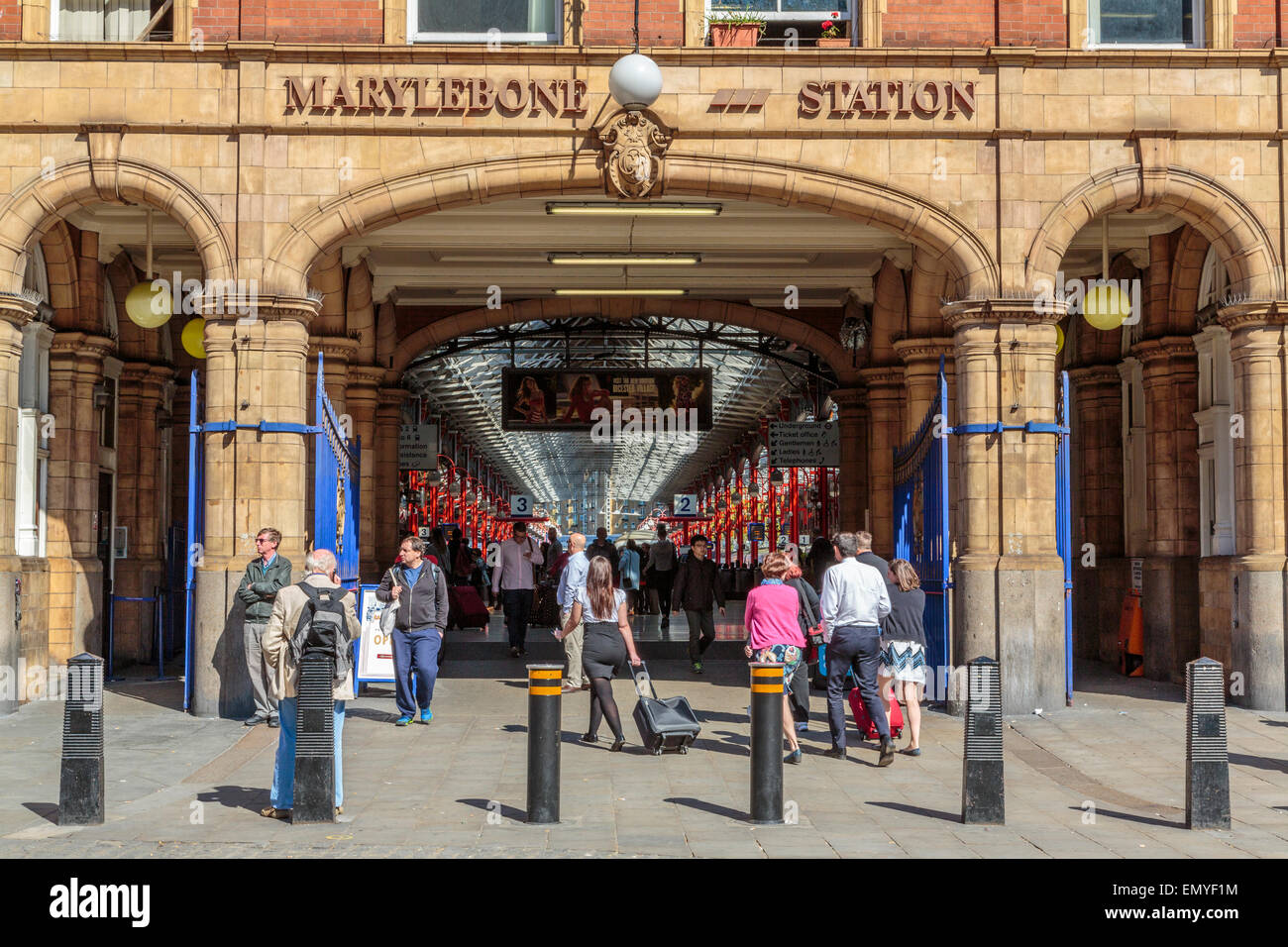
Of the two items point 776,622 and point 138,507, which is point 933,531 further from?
point 138,507

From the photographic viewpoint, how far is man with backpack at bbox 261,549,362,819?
28.2 ft

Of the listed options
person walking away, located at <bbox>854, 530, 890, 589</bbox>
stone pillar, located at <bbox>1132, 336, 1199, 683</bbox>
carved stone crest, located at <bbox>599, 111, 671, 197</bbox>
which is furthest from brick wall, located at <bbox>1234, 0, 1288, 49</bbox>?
person walking away, located at <bbox>854, 530, 890, 589</bbox>

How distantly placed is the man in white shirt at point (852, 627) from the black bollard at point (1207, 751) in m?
3.04

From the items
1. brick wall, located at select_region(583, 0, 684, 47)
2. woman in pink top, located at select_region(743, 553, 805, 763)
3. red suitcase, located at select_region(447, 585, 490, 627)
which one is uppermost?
brick wall, located at select_region(583, 0, 684, 47)

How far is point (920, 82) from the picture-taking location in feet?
44.4

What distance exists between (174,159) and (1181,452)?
35.4 feet

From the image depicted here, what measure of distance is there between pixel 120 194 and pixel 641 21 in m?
4.97

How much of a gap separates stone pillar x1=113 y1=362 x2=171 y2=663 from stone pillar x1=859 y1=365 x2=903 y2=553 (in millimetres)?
9499

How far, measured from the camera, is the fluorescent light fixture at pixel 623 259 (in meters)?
19.2

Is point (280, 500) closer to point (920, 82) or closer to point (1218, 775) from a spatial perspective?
point (920, 82)

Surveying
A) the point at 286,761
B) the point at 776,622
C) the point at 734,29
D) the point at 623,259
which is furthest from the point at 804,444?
the point at 286,761

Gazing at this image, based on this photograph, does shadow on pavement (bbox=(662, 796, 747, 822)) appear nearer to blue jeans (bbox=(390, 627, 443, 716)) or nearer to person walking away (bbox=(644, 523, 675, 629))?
blue jeans (bbox=(390, 627, 443, 716))

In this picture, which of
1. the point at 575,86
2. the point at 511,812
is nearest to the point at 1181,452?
the point at 575,86

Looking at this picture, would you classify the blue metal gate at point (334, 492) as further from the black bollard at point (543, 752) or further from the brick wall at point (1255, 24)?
the brick wall at point (1255, 24)
